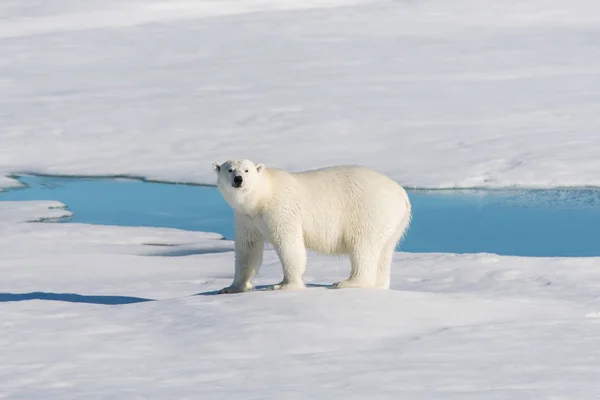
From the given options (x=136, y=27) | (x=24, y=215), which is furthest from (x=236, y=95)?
(x=136, y=27)

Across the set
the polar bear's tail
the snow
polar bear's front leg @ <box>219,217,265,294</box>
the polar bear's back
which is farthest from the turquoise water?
polar bear's front leg @ <box>219,217,265,294</box>

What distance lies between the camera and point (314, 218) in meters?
5.23

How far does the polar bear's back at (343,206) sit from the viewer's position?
5230 mm

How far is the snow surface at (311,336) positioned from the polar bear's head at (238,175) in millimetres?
511

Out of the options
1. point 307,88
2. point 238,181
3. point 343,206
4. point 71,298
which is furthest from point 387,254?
point 307,88

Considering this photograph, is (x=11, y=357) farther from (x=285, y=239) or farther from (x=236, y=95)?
(x=236, y=95)

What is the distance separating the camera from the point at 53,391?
3.45m

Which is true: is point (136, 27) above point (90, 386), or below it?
above

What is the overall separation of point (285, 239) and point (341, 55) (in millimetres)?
12770

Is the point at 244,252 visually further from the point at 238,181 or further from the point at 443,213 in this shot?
the point at 443,213

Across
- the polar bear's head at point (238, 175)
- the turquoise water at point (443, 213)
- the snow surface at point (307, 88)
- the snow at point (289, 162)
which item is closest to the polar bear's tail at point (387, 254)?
the snow at point (289, 162)

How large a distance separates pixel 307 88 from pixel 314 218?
9707 mm

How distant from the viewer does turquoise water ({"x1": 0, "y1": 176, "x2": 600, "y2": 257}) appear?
307 inches

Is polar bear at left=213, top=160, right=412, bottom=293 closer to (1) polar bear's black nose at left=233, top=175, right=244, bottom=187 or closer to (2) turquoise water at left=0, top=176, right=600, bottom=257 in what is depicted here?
(1) polar bear's black nose at left=233, top=175, right=244, bottom=187
